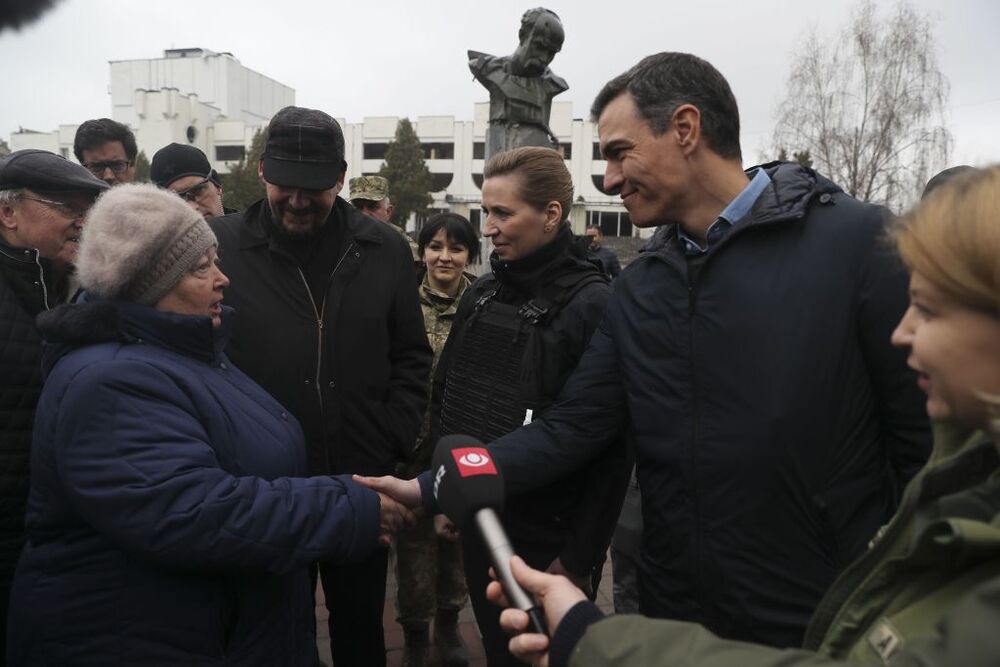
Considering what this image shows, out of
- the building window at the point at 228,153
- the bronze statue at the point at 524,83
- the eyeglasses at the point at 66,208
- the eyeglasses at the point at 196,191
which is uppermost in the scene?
the building window at the point at 228,153

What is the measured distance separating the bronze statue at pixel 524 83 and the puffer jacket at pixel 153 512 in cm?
694

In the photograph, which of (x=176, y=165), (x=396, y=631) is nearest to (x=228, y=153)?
(x=176, y=165)

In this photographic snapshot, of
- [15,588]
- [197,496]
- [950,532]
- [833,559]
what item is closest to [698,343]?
[833,559]

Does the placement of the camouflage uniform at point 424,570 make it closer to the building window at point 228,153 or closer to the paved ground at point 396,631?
the paved ground at point 396,631

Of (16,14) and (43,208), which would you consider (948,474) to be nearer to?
(16,14)

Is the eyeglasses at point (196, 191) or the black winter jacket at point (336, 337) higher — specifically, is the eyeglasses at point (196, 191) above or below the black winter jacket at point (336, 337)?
above

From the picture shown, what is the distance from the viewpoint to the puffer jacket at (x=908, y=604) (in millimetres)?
920

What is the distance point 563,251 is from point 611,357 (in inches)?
26.3

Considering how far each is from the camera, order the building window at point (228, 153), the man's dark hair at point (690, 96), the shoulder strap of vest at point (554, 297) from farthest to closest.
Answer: the building window at point (228, 153) → the shoulder strap of vest at point (554, 297) → the man's dark hair at point (690, 96)

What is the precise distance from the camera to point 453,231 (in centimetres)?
423

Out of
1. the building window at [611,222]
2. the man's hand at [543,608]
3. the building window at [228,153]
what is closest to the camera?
the man's hand at [543,608]

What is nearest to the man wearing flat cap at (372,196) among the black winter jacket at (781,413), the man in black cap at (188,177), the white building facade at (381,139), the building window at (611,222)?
the man in black cap at (188,177)

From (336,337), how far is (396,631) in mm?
1947

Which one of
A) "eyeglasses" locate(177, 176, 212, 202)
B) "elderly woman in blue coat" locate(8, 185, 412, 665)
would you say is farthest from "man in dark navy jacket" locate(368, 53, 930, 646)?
"eyeglasses" locate(177, 176, 212, 202)
